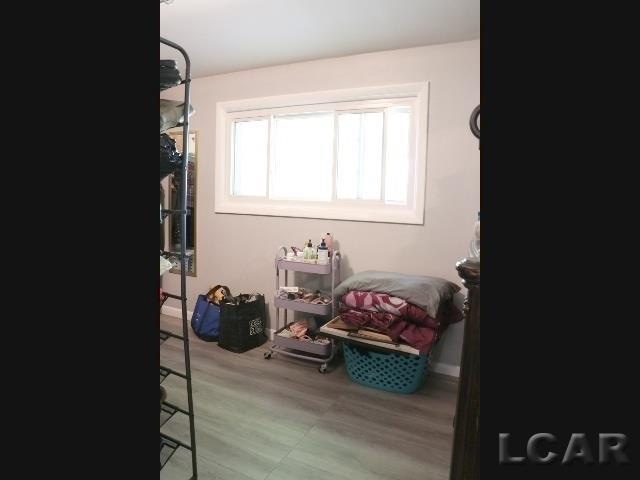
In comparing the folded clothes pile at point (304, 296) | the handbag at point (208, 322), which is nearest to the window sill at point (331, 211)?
the folded clothes pile at point (304, 296)

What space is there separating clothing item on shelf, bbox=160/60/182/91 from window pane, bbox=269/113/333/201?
6.31 feet

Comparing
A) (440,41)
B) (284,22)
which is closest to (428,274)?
(440,41)

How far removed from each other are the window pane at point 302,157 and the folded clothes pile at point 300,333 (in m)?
1.05

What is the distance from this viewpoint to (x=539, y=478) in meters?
0.50

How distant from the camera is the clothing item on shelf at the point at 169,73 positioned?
124cm

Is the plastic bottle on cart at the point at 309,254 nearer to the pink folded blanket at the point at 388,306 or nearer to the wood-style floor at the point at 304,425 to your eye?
the pink folded blanket at the point at 388,306

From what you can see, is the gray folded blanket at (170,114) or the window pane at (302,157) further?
the window pane at (302,157)

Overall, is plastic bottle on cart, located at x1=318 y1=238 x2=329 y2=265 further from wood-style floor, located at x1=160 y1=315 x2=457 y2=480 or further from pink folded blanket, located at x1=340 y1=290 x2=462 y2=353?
wood-style floor, located at x1=160 y1=315 x2=457 y2=480

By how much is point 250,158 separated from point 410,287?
2.00 metres

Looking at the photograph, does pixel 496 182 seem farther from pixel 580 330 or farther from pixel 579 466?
pixel 579 466

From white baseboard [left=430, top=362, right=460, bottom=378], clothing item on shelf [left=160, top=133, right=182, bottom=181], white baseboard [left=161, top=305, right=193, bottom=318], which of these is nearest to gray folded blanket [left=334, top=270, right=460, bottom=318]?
→ white baseboard [left=430, top=362, right=460, bottom=378]

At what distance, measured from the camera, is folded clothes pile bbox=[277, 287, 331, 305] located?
2887 mm
